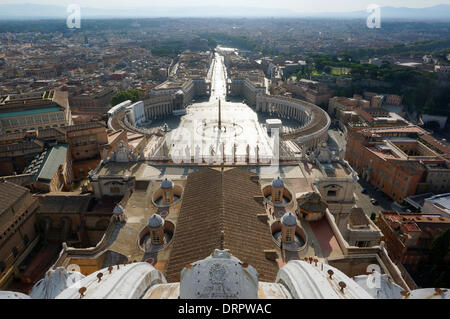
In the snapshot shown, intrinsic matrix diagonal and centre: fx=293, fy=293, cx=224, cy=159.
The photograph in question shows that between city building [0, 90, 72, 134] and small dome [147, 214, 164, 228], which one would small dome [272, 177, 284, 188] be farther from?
city building [0, 90, 72, 134]

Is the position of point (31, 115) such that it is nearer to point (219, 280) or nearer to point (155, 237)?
point (155, 237)

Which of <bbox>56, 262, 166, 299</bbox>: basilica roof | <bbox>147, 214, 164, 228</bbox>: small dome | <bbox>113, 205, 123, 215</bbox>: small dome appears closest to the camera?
<bbox>56, 262, 166, 299</bbox>: basilica roof

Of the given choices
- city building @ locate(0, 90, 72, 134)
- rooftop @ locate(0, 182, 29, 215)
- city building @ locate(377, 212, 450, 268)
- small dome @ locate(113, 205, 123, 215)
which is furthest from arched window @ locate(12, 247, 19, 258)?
city building @ locate(377, 212, 450, 268)

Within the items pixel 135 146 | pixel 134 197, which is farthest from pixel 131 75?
pixel 134 197

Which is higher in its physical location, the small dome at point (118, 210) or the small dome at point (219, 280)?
the small dome at point (219, 280)

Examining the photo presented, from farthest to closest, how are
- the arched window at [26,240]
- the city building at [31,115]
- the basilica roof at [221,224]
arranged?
the city building at [31,115]
the arched window at [26,240]
the basilica roof at [221,224]

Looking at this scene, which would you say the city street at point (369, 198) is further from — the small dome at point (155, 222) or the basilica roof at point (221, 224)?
the small dome at point (155, 222)

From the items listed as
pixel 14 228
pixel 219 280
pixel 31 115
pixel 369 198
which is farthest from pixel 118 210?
pixel 31 115

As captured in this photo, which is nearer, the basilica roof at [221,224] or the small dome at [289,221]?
the basilica roof at [221,224]

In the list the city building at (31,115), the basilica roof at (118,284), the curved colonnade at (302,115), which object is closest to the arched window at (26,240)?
the basilica roof at (118,284)

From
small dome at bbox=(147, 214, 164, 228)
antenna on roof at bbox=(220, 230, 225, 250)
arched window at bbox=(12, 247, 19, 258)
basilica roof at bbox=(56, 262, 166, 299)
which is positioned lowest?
arched window at bbox=(12, 247, 19, 258)
